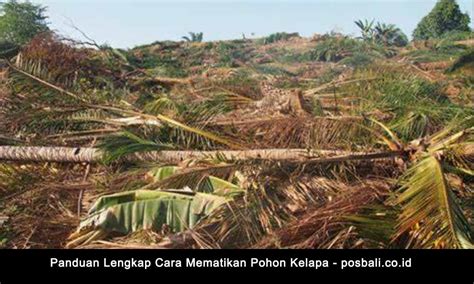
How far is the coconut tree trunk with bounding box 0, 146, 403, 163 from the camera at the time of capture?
4.48 metres

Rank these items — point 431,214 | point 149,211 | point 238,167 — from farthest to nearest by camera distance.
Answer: point 238,167, point 149,211, point 431,214

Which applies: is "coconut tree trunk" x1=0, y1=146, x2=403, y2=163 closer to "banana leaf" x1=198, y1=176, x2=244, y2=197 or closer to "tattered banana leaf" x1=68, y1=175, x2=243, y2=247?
"banana leaf" x1=198, y1=176, x2=244, y2=197

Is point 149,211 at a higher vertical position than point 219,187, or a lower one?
lower

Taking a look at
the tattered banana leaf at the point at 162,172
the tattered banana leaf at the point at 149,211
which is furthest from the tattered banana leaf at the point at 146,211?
the tattered banana leaf at the point at 162,172

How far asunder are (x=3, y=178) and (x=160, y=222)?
198 cm
